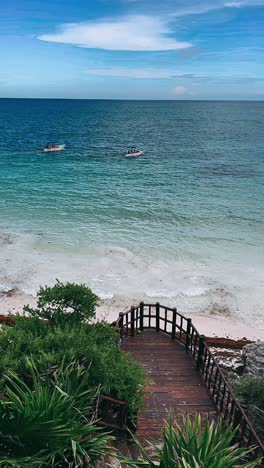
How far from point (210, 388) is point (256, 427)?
1699 millimetres

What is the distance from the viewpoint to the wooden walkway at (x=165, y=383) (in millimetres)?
9977

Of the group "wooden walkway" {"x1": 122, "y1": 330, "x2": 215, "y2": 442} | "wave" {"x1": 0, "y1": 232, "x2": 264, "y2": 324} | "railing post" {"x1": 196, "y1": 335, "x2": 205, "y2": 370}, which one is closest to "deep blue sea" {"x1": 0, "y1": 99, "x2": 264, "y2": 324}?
"wave" {"x1": 0, "y1": 232, "x2": 264, "y2": 324}

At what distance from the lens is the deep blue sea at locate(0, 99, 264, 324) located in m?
21.7

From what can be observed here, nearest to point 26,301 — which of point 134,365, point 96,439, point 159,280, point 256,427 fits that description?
point 159,280

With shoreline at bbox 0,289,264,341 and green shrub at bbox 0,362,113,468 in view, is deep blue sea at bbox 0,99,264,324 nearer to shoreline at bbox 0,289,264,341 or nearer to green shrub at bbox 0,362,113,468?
shoreline at bbox 0,289,264,341

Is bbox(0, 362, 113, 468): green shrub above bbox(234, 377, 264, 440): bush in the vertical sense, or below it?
above

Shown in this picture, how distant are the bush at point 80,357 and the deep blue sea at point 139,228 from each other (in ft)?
35.8

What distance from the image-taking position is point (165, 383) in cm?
1153

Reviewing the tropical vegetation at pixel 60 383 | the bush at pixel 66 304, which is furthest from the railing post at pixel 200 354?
the bush at pixel 66 304

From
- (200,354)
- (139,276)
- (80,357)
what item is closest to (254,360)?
(200,354)

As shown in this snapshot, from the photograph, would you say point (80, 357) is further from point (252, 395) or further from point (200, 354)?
point (252, 395)

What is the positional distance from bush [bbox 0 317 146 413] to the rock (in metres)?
5.89

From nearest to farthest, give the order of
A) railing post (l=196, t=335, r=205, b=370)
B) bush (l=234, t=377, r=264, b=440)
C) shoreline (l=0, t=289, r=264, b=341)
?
1. bush (l=234, t=377, r=264, b=440)
2. railing post (l=196, t=335, r=205, b=370)
3. shoreline (l=0, t=289, r=264, b=341)

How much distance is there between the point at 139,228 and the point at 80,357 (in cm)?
2194
